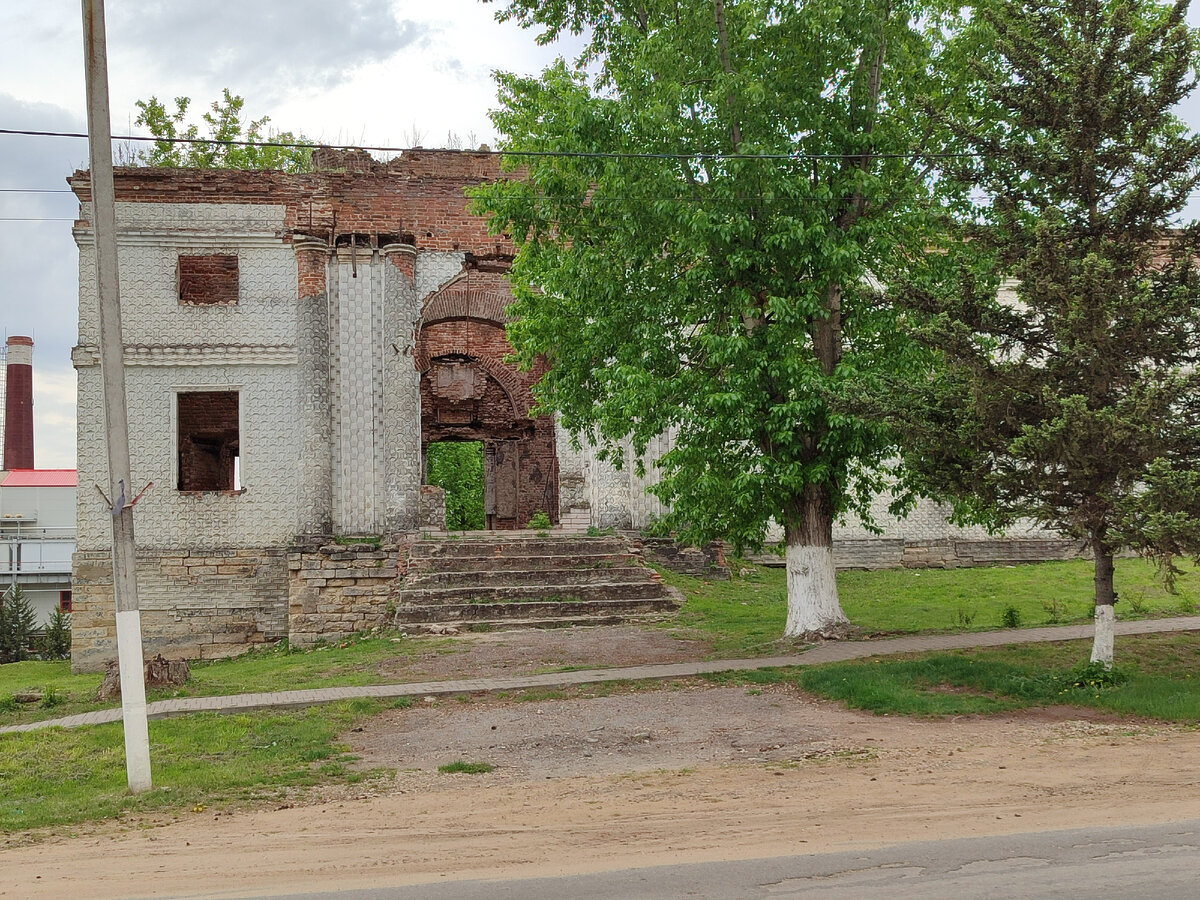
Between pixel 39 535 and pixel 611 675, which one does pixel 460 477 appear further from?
pixel 611 675

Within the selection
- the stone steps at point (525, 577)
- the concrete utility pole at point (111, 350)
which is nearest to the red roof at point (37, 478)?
the stone steps at point (525, 577)

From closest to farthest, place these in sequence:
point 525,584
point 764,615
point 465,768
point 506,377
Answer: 1. point 465,768
2. point 764,615
3. point 525,584
4. point 506,377

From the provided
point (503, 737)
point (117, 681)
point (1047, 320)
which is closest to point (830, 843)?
point (503, 737)

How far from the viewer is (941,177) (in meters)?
12.9

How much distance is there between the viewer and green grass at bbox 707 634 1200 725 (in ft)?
31.2

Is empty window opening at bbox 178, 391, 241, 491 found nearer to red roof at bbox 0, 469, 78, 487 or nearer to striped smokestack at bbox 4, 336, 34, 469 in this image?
red roof at bbox 0, 469, 78, 487

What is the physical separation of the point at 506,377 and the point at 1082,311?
17.9m

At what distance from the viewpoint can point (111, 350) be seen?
7855 mm

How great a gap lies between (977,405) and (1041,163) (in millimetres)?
2484

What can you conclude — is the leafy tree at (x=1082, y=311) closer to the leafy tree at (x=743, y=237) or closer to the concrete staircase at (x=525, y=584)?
the leafy tree at (x=743, y=237)

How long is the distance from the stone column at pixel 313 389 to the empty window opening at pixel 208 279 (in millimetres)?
1524

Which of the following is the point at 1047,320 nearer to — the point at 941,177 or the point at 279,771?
the point at 941,177

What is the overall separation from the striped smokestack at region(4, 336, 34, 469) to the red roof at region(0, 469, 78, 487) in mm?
709

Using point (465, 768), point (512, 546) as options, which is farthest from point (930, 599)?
point (465, 768)
